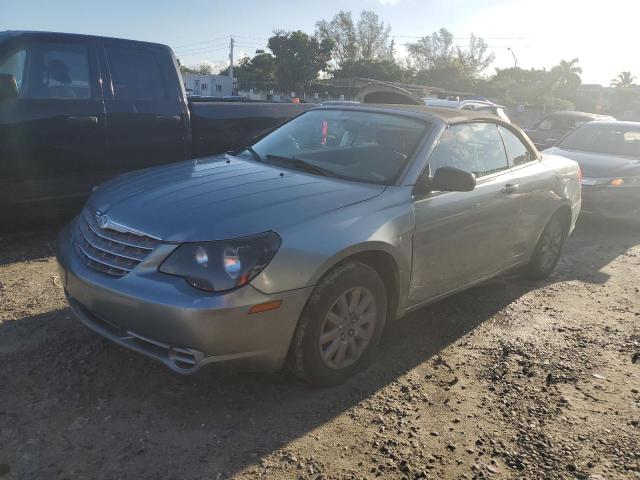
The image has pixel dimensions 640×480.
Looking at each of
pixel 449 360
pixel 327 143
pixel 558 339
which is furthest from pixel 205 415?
pixel 558 339

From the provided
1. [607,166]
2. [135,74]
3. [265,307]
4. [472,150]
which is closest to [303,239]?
[265,307]

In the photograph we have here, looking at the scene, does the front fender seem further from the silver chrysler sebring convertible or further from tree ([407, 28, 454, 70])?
tree ([407, 28, 454, 70])

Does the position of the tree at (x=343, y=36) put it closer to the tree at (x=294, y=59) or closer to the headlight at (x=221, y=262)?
the tree at (x=294, y=59)

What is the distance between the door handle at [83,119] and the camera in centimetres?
513

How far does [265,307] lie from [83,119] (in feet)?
11.4

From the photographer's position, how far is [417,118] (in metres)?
3.98

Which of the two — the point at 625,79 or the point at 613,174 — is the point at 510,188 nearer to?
the point at 613,174

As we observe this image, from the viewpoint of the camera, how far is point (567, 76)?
71750 mm

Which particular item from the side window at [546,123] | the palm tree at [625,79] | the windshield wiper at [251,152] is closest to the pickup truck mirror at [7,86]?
the windshield wiper at [251,152]

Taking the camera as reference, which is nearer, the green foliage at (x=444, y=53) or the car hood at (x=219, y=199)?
the car hood at (x=219, y=199)

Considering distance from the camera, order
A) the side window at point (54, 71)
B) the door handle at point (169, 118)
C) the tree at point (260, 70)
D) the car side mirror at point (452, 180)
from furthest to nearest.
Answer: the tree at point (260, 70) < the door handle at point (169, 118) < the side window at point (54, 71) < the car side mirror at point (452, 180)

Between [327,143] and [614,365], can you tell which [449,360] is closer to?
[614,365]

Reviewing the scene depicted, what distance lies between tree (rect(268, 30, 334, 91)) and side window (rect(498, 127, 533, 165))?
65278mm

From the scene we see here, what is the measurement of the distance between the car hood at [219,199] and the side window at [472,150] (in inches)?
27.4
